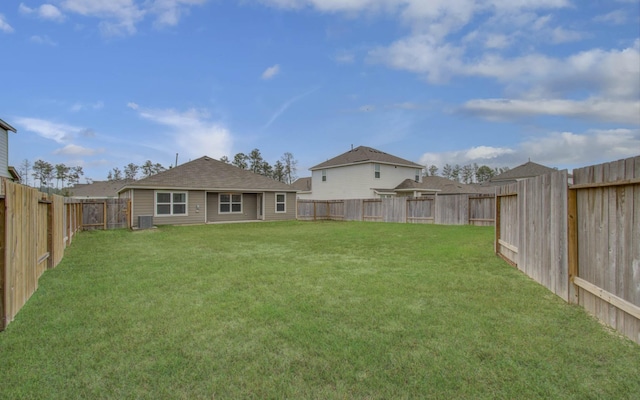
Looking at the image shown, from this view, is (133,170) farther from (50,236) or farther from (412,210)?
(50,236)

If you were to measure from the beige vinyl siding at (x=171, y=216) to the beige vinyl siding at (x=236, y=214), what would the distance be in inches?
43.3

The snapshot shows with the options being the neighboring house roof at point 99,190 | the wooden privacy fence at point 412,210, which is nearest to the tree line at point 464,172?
the wooden privacy fence at point 412,210

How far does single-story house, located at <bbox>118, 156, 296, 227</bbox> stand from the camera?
60.2ft

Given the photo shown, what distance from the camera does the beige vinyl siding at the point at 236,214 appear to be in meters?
21.2

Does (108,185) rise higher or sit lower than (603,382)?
higher

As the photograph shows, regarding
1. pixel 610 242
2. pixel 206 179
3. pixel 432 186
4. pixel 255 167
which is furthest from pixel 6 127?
pixel 255 167

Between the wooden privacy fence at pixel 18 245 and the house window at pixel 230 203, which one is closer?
the wooden privacy fence at pixel 18 245

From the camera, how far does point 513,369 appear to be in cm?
259

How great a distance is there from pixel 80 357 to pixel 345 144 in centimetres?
3200

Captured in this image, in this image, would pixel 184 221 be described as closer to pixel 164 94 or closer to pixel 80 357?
pixel 164 94

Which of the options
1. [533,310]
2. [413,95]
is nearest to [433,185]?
[413,95]

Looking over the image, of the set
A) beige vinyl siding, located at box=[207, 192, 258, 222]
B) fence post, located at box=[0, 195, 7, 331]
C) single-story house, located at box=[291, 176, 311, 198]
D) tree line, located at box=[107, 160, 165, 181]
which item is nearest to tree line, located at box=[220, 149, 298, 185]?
single-story house, located at box=[291, 176, 311, 198]

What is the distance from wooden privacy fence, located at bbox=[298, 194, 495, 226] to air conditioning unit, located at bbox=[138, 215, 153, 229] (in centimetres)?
1051

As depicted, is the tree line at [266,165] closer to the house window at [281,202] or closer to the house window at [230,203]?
the house window at [281,202]
